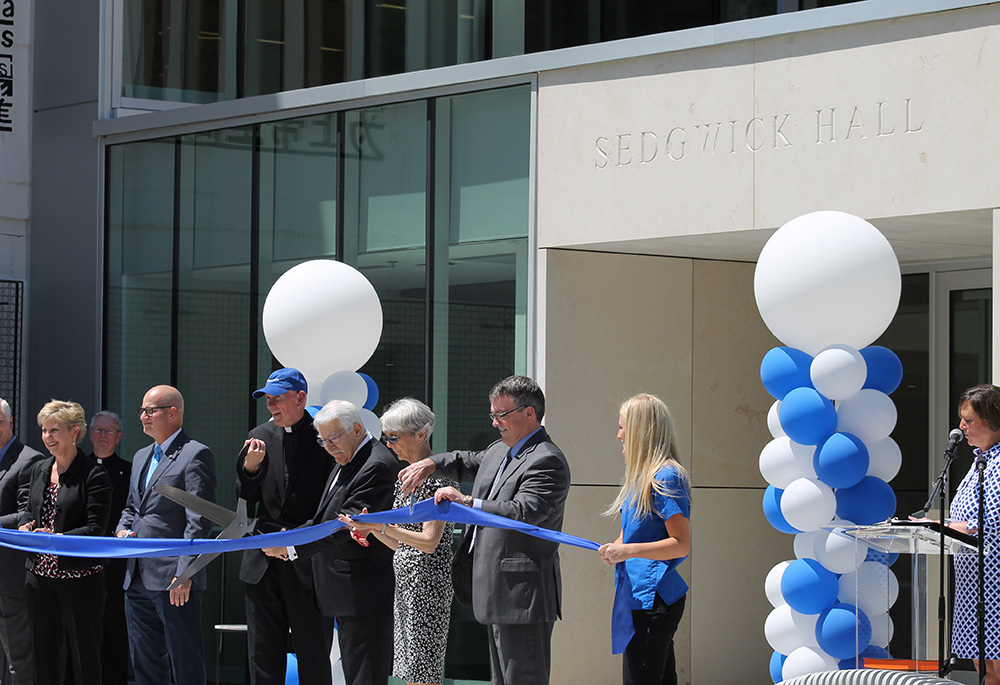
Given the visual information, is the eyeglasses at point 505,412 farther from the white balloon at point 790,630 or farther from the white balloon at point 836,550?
the white balloon at point 790,630

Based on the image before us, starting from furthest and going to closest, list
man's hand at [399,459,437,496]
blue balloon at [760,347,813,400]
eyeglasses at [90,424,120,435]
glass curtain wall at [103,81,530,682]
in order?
glass curtain wall at [103,81,530,682] → eyeglasses at [90,424,120,435] → blue balloon at [760,347,813,400] → man's hand at [399,459,437,496]

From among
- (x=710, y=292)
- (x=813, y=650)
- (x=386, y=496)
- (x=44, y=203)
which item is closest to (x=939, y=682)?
(x=813, y=650)

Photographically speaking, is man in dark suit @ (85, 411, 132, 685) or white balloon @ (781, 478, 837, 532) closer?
white balloon @ (781, 478, 837, 532)

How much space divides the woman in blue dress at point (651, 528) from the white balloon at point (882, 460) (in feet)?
3.70

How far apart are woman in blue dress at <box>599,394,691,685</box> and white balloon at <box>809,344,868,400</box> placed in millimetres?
910

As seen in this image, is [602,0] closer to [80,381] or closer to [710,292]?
[710,292]

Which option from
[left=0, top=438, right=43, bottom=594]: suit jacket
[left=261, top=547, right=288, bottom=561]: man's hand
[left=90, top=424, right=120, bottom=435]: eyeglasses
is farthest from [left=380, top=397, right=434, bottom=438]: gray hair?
[left=90, top=424, right=120, bottom=435]: eyeglasses

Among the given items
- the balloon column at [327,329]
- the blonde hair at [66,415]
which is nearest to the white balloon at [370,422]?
the balloon column at [327,329]

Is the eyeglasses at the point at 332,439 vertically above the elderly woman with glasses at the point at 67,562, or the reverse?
the eyeglasses at the point at 332,439

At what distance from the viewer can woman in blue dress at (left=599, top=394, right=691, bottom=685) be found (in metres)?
6.18

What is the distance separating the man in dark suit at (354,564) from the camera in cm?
688

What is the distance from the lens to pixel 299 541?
6875 millimetres

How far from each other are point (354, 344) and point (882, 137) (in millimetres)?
3389

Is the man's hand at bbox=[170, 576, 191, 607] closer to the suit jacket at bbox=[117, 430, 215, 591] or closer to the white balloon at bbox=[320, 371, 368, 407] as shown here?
the suit jacket at bbox=[117, 430, 215, 591]
